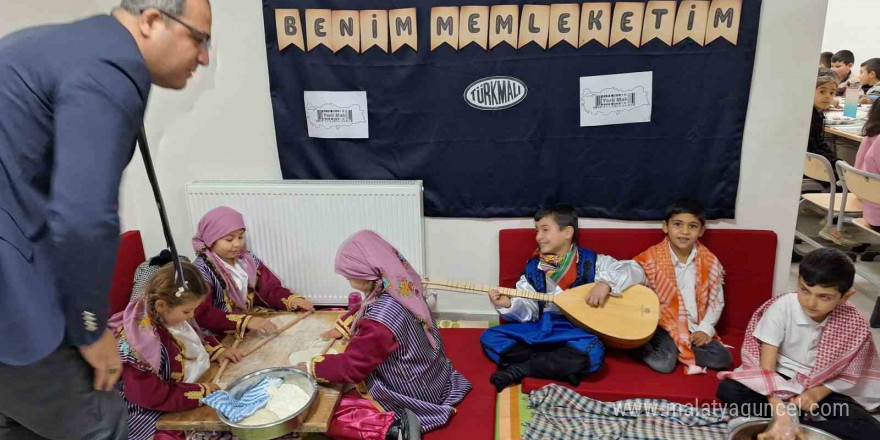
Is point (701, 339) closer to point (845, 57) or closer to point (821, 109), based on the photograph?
point (821, 109)

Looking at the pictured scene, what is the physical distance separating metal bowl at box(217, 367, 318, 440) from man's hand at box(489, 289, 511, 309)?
0.96 meters

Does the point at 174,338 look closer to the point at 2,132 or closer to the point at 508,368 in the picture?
the point at 2,132

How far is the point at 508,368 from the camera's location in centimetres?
262

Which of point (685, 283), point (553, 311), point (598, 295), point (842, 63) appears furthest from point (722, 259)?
point (842, 63)

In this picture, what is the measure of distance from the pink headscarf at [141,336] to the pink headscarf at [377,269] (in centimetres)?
67

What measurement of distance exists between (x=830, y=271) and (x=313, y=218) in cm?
228

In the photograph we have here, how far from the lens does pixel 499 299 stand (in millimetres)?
2709

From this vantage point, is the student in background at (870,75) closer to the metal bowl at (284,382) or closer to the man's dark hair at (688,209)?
the man's dark hair at (688,209)

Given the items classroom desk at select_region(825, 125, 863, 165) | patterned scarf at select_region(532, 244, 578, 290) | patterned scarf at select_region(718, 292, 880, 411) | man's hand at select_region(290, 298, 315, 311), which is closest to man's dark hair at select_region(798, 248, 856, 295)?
patterned scarf at select_region(718, 292, 880, 411)

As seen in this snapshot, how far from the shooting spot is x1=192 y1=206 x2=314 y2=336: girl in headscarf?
257cm

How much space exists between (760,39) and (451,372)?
2025 millimetres

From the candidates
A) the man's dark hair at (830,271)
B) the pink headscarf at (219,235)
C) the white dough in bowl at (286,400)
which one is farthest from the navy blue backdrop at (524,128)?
the white dough in bowl at (286,400)

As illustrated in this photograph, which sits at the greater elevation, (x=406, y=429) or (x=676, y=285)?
(x=676, y=285)

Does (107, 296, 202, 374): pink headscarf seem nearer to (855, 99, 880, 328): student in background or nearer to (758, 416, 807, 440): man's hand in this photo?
(758, 416, 807, 440): man's hand
